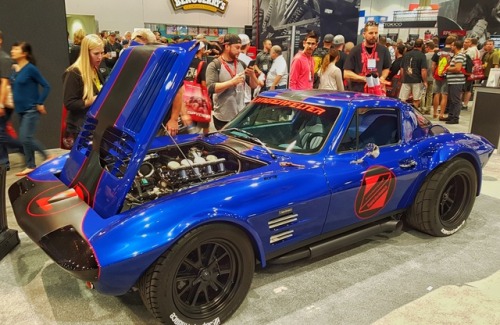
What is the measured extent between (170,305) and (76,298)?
85 centimetres

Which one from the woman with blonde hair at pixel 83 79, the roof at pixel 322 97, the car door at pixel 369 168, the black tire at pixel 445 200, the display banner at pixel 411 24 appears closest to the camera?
the car door at pixel 369 168

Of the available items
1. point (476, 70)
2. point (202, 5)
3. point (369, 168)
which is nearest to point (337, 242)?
point (369, 168)

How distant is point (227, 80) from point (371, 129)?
192 cm

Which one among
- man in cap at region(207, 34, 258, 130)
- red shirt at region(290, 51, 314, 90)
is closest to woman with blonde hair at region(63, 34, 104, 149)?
man in cap at region(207, 34, 258, 130)

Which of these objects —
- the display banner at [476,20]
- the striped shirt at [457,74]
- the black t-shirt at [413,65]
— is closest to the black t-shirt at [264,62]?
the black t-shirt at [413,65]

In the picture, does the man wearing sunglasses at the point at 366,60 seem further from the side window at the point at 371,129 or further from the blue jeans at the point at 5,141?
the blue jeans at the point at 5,141

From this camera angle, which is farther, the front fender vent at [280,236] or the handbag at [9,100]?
the handbag at [9,100]

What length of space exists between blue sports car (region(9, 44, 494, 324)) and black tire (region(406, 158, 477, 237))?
0.01 metres

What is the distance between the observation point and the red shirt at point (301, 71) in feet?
18.5

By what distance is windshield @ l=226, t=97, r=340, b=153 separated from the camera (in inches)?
127

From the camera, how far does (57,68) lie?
20.8ft

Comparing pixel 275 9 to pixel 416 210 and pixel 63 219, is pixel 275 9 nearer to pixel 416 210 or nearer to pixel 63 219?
pixel 416 210

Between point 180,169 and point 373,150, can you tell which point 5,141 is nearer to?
point 180,169

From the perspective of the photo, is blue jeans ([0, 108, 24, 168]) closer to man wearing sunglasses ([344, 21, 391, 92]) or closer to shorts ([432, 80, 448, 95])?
man wearing sunglasses ([344, 21, 391, 92])
